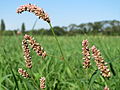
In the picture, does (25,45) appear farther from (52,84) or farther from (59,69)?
(59,69)

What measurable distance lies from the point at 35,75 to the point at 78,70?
93 centimetres

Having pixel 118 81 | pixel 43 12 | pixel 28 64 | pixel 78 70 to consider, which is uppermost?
pixel 43 12

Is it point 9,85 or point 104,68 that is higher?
point 104,68

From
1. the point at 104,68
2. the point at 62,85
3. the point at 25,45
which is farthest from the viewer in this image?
the point at 62,85

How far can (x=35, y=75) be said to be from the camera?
3035mm

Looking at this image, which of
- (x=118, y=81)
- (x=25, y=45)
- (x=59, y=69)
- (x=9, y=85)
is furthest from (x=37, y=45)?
(x=59, y=69)

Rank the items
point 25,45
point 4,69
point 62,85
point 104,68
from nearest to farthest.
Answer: point 104,68 → point 25,45 → point 62,85 → point 4,69

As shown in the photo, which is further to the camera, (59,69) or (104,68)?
(59,69)

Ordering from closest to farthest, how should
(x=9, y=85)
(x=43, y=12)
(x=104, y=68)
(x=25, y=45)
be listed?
(x=104, y=68), (x=43, y=12), (x=25, y=45), (x=9, y=85)

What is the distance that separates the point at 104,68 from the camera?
1171 mm

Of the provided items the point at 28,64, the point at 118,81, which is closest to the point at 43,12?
the point at 28,64

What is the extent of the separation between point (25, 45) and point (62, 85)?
1550mm

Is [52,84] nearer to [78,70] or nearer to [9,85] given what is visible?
[9,85]

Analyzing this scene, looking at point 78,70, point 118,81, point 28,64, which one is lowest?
point 78,70
